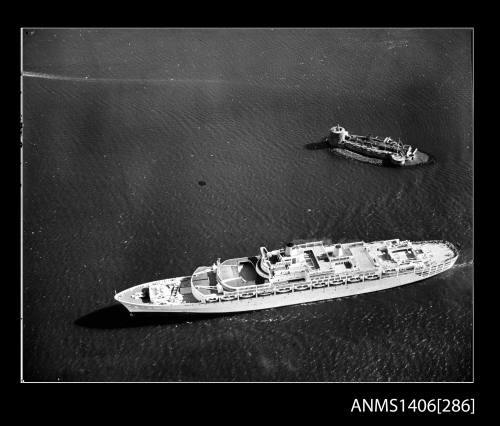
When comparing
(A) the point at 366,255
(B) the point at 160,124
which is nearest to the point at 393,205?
(A) the point at 366,255

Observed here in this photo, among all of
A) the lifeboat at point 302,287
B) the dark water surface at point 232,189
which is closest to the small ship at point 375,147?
the dark water surface at point 232,189

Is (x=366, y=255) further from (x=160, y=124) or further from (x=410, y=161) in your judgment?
(x=160, y=124)

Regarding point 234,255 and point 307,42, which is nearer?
point 234,255

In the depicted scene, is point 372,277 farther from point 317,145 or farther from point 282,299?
point 317,145

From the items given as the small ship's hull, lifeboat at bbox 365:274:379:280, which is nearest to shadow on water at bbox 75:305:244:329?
the small ship's hull

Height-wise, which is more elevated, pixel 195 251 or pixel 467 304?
pixel 195 251

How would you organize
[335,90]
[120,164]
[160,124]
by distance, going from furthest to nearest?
[335,90] → [160,124] → [120,164]

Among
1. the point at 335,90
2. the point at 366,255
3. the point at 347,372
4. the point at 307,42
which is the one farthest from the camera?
the point at 307,42

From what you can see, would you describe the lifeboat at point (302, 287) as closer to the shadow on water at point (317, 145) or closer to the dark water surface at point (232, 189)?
the dark water surface at point (232, 189)
